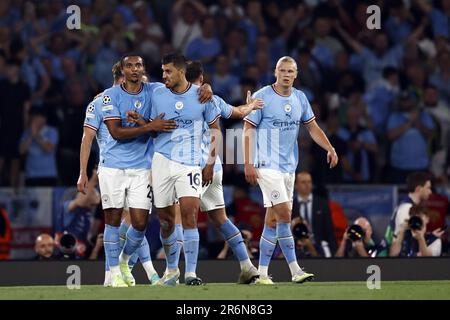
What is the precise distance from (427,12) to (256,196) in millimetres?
5290

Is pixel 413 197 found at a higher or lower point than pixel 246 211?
higher

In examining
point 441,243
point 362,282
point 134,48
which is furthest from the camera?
point 134,48

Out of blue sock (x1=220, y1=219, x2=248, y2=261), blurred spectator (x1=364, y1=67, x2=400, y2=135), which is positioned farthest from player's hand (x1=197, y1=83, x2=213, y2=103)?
blurred spectator (x1=364, y1=67, x2=400, y2=135)

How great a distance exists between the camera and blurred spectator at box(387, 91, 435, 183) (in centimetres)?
1961

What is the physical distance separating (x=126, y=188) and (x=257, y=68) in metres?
6.87

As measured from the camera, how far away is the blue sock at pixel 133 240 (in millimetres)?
13927

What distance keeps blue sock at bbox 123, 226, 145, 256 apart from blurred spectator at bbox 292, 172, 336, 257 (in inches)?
119

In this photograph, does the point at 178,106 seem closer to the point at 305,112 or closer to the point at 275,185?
the point at 275,185

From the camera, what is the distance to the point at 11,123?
19.4 meters

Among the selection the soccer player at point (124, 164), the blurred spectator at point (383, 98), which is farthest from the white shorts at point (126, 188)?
the blurred spectator at point (383, 98)

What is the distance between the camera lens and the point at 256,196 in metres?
18.1

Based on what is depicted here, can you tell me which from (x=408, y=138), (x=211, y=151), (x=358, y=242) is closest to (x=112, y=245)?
(x=211, y=151)
